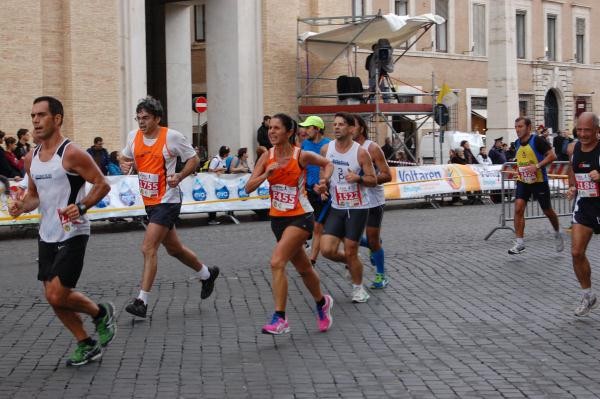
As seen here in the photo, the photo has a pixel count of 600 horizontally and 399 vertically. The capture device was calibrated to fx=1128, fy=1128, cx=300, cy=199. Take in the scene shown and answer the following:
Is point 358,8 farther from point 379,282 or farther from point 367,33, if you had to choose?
point 379,282

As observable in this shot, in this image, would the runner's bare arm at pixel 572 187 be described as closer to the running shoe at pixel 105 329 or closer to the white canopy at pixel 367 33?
the running shoe at pixel 105 329

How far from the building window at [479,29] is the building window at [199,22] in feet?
38.3

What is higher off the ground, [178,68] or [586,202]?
[178,68]

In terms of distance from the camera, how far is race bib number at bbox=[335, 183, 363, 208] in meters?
10.8

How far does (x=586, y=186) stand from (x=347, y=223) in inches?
90.0

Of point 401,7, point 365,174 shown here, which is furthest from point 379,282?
point 401,7

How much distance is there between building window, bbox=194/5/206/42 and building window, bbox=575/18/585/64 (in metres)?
19.6

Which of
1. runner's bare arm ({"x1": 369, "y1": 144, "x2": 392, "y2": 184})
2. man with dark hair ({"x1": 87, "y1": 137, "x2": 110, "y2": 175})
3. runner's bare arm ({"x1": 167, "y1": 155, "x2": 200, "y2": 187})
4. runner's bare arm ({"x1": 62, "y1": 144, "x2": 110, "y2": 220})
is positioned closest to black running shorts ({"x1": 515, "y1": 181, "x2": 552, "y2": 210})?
runner's bare arm ({"x1": 369, "y1": 144, "x2": 392, "y2": 184})

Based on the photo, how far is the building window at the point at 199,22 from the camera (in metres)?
40.7

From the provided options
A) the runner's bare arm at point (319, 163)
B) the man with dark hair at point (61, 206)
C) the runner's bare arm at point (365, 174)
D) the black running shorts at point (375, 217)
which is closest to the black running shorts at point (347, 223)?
the runner's bare arm at point (365, 174)

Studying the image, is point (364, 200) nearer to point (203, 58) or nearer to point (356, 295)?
point (356, 295)

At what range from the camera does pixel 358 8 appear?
40.2 metres

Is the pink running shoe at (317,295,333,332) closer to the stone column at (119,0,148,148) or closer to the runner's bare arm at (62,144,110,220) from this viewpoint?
the runner's bare arm at (62,144,110,220)

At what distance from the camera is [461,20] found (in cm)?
4512
